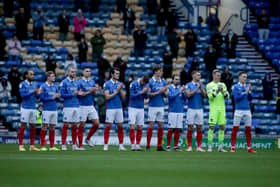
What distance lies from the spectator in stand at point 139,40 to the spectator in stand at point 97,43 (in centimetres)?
168

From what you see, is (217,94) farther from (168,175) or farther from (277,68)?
(277,68)

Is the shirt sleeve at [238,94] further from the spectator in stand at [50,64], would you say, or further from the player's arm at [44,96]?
the spectator in stand at [50,64]

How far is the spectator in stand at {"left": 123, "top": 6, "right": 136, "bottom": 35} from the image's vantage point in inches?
1698

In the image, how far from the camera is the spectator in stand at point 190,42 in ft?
138

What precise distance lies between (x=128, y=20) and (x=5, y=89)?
804cm

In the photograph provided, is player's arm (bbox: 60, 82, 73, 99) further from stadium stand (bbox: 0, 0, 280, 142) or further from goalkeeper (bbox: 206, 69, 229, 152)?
stadium stand (bbox: 0, 0, 280, 142)

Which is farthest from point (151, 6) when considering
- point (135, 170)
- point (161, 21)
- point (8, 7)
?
point (135, 170)

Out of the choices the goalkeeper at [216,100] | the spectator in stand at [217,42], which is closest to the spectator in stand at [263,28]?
the spectator in stand at [217,42]

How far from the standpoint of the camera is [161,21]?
43.4 m

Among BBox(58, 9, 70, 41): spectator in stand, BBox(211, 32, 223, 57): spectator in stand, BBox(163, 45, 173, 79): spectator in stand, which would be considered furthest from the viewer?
BBox(211, 32, 223, 57): spectator in stand

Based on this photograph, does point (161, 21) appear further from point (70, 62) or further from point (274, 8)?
point (274, 8)

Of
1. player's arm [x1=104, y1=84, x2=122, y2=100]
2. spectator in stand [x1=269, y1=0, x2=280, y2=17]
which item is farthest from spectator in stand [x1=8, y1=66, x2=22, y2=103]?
spectator in stand [x1=269, y1=0, x2=280, y2=17]

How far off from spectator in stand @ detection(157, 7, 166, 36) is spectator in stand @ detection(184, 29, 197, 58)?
1754mm

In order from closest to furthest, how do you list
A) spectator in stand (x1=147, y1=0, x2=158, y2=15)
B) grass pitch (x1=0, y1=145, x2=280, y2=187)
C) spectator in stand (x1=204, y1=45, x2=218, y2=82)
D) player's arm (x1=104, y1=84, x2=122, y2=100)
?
grass pitch (x1=0, y1=145, x2=280, y2=187), player's arm (x1=104, y1=84, x2=122, y2=100), spectator in stand (x1=204, y1=45, x2=218, y2=82), spectator in stand (x1=147, y1=0, x2=158, y2=15)
